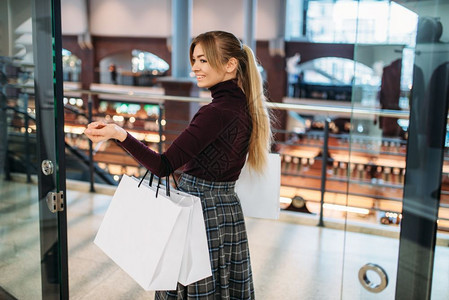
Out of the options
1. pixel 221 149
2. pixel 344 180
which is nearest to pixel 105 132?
pixel 221 149

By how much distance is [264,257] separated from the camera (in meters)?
2.46

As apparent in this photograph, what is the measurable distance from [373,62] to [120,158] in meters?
8.89

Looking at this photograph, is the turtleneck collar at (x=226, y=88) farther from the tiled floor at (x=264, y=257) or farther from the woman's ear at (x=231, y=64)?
the tiled floor at (x=264, y=257)

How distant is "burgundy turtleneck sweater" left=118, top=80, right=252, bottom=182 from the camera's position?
109 centimetres

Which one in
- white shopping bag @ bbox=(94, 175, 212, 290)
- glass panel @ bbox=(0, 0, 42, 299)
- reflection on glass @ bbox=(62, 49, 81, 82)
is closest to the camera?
white shopping bag @ bbox=(94, 175, 212, 290)

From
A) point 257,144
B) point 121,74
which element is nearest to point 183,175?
point 257,144

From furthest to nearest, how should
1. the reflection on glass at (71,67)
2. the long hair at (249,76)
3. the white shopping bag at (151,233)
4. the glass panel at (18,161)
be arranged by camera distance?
the reflection on glass at (71,67)
the glass panel at (18,161)
the long hair at (249,76)
the white shopping bag at (151,233)

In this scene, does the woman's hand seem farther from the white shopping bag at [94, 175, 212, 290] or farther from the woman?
the white shopping bag at [94, 175, 212, 290]

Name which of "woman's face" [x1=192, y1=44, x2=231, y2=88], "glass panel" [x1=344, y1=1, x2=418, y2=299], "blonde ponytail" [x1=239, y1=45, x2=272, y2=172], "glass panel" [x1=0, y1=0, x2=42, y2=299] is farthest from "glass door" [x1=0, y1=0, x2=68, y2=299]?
"glass panel" [x1=344, y1=1, x2=418, y2=299]

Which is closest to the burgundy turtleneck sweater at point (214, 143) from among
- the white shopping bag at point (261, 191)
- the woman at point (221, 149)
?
the woman at point (221, 149)

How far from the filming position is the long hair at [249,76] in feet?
3.87

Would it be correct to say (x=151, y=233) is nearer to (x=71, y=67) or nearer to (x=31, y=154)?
(x=31, y=154)

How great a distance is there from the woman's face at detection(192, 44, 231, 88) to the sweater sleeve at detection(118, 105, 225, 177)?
0.11m

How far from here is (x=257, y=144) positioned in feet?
4.13
